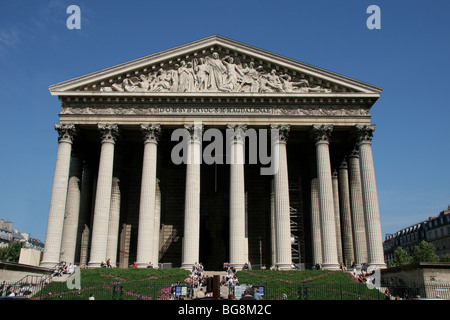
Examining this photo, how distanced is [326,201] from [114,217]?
18.3 m

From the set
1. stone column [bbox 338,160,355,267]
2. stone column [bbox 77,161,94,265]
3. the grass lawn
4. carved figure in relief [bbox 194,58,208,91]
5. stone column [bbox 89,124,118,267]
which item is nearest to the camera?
the grass lawn

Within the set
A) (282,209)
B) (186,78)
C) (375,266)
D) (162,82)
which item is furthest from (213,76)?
(375,266)

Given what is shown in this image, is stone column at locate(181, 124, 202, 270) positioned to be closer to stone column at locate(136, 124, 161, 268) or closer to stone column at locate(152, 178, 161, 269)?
stone column at locate(136, 124, 161, 268)

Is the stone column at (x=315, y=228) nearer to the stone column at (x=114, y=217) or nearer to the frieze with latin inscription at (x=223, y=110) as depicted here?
the frieze with latin inscription at (x=223, y=110)

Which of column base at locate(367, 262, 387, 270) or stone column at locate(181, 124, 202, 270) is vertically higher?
stone column at locate(181, 124, 202, 270)

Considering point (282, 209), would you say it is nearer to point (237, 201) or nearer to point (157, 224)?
point (237, 201)

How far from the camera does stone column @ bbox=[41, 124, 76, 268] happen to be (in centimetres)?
3244

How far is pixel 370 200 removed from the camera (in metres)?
33.5

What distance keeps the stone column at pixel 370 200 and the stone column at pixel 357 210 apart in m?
2.08

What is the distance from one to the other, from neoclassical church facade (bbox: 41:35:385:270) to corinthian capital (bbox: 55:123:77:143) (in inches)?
3.3

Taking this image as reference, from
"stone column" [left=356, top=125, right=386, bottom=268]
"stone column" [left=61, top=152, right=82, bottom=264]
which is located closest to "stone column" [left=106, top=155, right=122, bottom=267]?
"stone column" [left=61, top=152, right=82, bottom=264]

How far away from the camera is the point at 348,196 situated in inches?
1561
